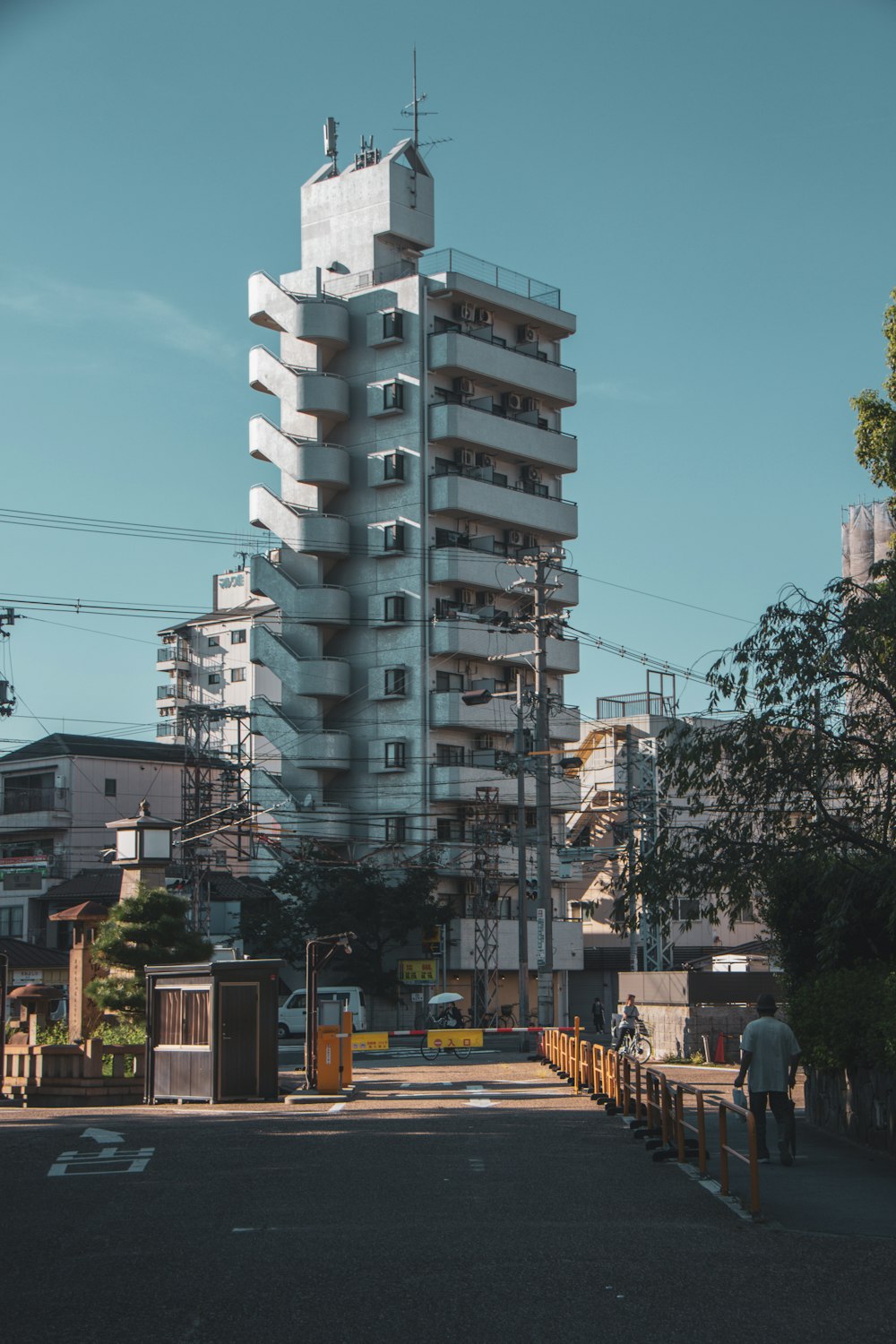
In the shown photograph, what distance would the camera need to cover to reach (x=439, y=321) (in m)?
69.4

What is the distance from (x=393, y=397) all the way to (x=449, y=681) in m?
12.9

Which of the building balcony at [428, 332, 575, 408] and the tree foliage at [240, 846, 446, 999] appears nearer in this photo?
the tree foliage at [240, 846, 446, 999]

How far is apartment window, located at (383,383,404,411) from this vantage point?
224 feet

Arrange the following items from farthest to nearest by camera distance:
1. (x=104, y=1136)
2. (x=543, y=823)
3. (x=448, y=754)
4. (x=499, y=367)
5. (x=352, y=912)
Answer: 1. (x=499, y=367)
2. (x=448, y=754)
3. (x=352, y=912)
4. (x=543, y=823)
5. (x=104, y=1136)

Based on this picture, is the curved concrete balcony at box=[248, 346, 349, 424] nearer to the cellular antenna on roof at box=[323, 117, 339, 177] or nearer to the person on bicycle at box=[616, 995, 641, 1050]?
the cellular antenna on roof at box=[323, 117, 339, 177]

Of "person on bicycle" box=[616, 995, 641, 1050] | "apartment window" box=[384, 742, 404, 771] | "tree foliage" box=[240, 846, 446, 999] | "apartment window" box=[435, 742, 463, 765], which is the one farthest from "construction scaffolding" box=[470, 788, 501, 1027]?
"person on bicycle" box=[616, 995, 641, 1050]

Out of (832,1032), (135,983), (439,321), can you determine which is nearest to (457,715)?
(439,321)

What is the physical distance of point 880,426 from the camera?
19.9 m

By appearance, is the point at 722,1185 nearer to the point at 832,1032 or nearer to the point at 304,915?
the point at 832,1032

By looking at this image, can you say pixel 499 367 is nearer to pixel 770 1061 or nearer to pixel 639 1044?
pixel 639 1044

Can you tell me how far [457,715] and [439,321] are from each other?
18.0m

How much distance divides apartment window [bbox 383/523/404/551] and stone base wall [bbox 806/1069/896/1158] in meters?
48.7

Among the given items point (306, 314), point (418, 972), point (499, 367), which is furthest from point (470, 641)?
point (306, 314)

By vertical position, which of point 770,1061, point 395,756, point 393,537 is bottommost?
point 770,1061
